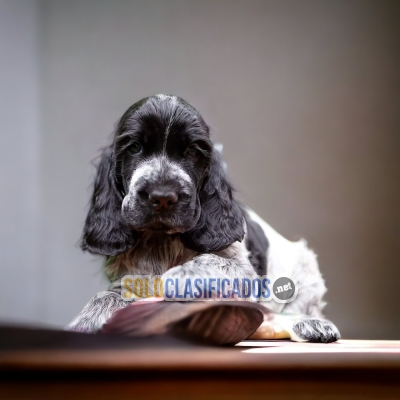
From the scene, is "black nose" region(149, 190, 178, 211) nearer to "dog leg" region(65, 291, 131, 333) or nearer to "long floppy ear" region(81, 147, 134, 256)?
"long floppy ear" region(81, 147, 134, 256)

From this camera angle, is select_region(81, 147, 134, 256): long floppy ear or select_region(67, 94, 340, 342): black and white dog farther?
select_region(81, 147, 134, 256): long floppy ear

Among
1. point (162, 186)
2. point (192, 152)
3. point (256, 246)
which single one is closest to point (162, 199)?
point (162, 186)

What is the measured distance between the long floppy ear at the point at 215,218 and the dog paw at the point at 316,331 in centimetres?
36

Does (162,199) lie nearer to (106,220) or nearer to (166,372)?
(106,220)

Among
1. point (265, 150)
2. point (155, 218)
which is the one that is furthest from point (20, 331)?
point (265, 150)

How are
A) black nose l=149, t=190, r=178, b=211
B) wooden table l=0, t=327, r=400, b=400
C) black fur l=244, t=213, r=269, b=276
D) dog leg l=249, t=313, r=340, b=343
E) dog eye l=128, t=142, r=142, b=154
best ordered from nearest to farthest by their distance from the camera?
1. wooden table l=0, t=327, r=400, b=400
2. black nose l=149, t=190, r=178, b=211
3. dog eye l=128, t=142, r=142, b=154
4. dog leg l=249, t=313, r=340, b=343
5. black fur l=244, t=213, r=269, b=276

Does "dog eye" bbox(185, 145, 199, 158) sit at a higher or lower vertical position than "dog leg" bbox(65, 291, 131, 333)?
higher

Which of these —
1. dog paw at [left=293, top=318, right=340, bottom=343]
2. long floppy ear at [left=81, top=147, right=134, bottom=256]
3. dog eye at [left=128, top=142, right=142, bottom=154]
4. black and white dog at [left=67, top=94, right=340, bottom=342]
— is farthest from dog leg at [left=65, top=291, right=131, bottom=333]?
dog paw at [left=293, top=318, right=340, bottom=343]

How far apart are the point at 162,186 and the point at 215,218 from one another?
0.75 ft

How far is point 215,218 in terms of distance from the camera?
132 centimetres

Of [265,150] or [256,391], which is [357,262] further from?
[256,391]

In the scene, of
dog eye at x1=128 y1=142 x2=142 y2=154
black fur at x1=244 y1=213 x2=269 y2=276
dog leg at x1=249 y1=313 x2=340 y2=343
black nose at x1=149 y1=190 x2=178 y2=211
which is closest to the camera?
black nose at x1=149 y1=190 x2=178 y2=211

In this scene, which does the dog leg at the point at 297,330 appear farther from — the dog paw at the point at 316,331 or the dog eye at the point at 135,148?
the dog eye at the point at 135,148

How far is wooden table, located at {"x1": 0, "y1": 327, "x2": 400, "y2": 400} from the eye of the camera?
0.95 meters
